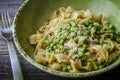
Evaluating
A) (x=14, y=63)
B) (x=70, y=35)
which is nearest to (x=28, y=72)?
(x=14, y=63)

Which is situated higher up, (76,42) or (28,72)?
(76,42)

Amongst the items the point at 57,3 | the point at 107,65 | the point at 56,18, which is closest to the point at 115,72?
the point at 107,65

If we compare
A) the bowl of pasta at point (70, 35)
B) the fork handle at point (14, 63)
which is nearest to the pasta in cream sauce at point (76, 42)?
the bowl of pasta at point (70, 35)

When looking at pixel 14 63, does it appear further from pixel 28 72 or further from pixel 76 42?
pixel 76 42

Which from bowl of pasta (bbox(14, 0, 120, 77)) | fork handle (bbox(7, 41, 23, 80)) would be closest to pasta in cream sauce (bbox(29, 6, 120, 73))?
bowl of pasta (bbox(14, 0, 120, 77))

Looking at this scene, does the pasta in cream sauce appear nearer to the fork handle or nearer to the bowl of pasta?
the bowl of pasta
